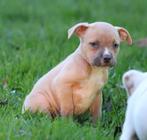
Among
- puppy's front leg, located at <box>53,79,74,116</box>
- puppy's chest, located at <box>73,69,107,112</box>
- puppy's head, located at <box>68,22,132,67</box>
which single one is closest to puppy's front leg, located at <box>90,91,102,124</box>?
puppy's chest, located at <box>73,69,107,112</box>

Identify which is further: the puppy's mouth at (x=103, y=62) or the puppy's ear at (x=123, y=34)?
the puppy's ear at (x=123, y=34)

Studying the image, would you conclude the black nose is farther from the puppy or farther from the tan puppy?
the puppy

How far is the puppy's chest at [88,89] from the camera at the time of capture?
23.9 feet

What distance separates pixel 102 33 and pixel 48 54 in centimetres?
290

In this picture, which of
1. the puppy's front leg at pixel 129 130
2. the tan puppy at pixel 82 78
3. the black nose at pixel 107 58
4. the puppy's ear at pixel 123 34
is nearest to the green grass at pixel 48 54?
the tan puppy at pixel 82 78

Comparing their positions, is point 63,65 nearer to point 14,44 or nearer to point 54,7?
point 14,44

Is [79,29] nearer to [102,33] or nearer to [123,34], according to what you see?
[102,33]

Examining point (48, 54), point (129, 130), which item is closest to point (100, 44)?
point (129, 130)

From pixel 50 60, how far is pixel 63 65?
2.01 meters

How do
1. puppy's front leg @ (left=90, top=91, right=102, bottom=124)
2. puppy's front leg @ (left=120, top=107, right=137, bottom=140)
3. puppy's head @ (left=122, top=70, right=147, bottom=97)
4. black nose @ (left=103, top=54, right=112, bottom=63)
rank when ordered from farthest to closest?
1. puppy's front leg @ (left=90, top=91, right=102, bottom=124)
2. black nose @ (left=103, top=54, right=112, bottom=63)
3. puppy's head @ (left=122, top=70, right=147, bottom=97)
4. puppy's front leg @ (left=120, top=107, right=137, bottom=140)

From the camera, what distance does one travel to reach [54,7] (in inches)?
545

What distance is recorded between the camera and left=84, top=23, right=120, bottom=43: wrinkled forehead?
285 inches

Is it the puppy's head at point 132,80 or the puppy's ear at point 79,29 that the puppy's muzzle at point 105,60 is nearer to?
the puppy's ear at point 79,29

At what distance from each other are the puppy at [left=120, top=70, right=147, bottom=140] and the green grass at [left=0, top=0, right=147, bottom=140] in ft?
1.78
